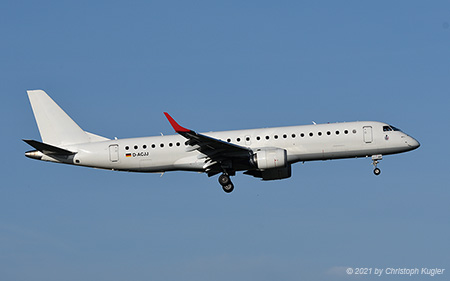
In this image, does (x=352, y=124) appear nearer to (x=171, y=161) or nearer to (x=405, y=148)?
(x=405, y=148)

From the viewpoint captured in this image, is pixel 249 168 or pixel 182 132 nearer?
pixel 182 132

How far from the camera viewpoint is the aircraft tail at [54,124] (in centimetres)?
5081

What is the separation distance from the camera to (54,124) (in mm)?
51250

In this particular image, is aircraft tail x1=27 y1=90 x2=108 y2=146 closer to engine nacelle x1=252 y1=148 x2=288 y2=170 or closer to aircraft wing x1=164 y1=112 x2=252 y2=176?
aircraft wing x1=164 y1=112 x2=252 y2=176

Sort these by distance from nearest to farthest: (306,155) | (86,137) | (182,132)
Answer: (182,132)
(306,155)
(86,137)

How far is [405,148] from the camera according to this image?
48312mm

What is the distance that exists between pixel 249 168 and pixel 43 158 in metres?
13.5

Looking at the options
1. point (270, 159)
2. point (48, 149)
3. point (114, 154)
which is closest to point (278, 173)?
point (270, 159)

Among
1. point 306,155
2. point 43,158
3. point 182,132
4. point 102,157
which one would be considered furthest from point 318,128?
point 43,158

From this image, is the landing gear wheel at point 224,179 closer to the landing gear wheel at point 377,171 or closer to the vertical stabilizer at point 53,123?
the landing gear wheel at point 377,171

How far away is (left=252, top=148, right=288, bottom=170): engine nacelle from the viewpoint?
45938 mm

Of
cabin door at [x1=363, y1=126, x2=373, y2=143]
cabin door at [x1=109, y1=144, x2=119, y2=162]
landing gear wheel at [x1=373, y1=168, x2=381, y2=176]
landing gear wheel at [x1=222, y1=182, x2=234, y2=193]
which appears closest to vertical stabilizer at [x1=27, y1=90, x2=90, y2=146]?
cabin door at [x1=109, y1=144, x2=119, y2=162]

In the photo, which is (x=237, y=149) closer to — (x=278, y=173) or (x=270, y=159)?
(x=270, y=159)

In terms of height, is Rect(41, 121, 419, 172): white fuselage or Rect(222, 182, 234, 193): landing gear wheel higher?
Rect(41, 121, 419, 172): white fuselage
